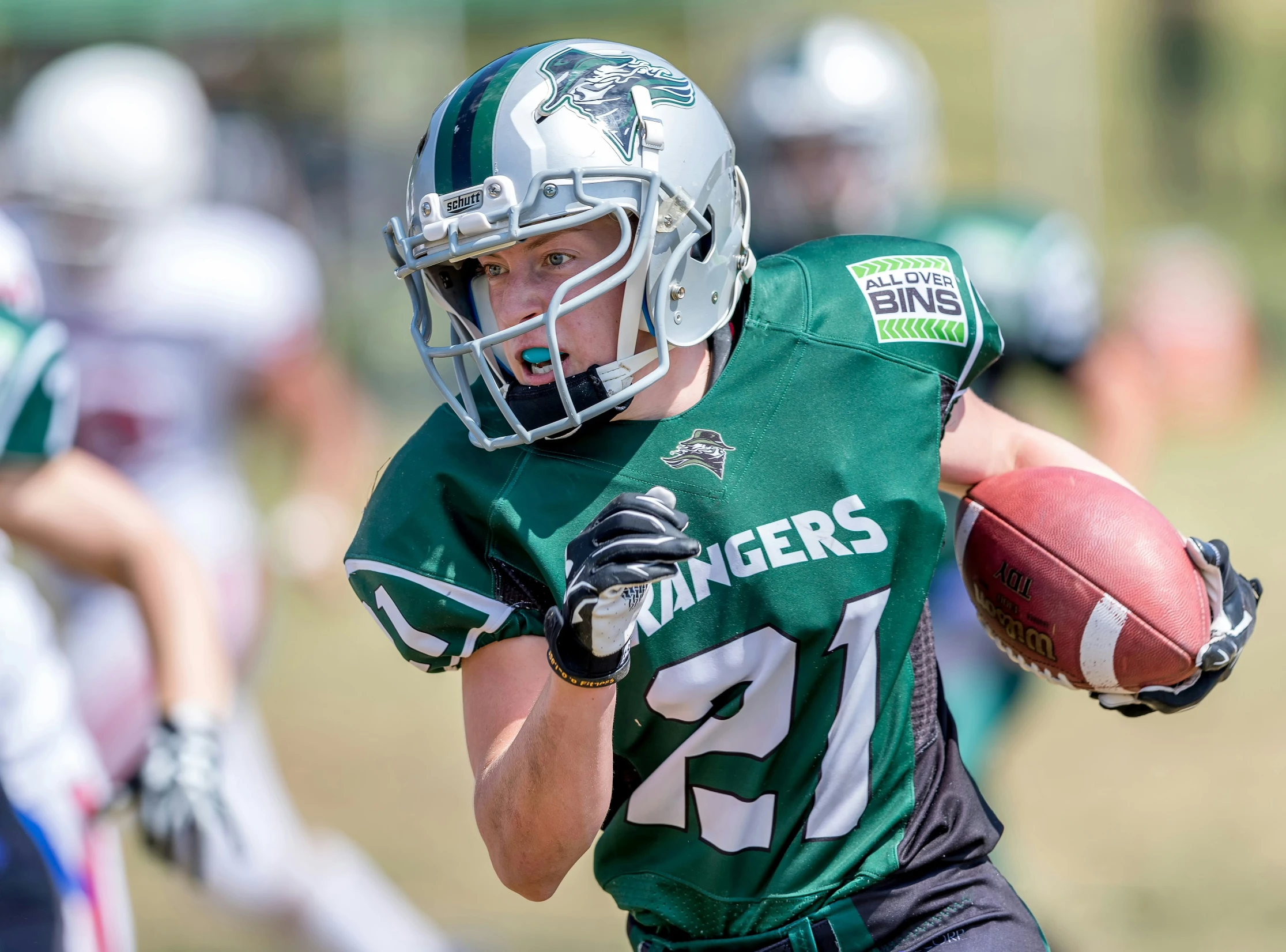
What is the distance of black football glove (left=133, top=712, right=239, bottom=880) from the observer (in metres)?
2.85

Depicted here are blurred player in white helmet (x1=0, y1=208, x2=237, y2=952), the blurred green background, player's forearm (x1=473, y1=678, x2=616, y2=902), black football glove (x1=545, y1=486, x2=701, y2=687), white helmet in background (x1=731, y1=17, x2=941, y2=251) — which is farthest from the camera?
the blurred green background

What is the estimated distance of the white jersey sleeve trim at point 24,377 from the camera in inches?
118

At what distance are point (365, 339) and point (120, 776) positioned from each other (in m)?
9.44

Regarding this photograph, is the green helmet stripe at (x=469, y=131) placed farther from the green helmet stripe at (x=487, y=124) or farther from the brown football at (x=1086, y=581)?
the brown football at (x=1086, y=581)

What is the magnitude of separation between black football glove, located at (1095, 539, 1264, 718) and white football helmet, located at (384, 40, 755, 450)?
0.80 m

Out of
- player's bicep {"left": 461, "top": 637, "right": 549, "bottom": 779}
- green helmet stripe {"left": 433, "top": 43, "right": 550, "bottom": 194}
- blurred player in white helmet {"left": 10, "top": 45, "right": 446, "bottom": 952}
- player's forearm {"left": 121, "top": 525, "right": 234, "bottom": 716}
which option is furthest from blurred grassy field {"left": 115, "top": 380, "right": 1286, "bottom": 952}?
green helmet stripe {"left": 433, "top": 43, "right": 550, "bottom": 194}

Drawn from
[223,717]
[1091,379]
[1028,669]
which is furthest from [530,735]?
[1091,379]

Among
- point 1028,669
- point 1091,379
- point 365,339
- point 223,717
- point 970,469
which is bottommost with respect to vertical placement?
point 365,339

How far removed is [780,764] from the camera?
85.6 inches

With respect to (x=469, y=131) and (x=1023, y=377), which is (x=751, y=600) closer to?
(x=469, y=131)

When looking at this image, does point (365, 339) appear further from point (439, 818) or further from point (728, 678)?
point (728, 678)

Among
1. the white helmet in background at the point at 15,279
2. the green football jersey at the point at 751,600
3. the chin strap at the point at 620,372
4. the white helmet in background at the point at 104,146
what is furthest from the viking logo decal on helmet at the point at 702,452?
the white helmet in background at the point at 104,146

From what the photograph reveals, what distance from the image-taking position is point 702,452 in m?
2.17

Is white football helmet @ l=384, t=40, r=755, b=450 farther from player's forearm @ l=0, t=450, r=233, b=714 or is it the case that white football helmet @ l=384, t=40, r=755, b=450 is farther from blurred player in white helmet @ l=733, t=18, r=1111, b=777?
blurred player in white helmet @ l=733, t=18, r=1111, b=777
